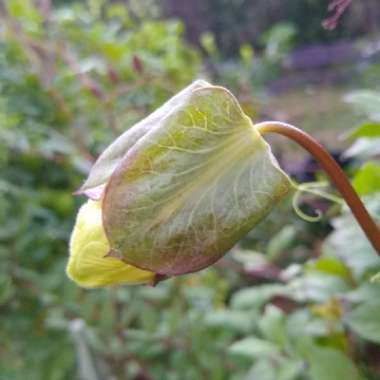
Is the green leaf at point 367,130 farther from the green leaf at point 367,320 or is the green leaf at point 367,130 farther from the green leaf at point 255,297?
the green leaf at point 255,297

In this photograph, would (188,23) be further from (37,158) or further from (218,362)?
(218,362)

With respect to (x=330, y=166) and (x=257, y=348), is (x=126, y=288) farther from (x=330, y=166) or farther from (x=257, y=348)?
(x=330, y=166)

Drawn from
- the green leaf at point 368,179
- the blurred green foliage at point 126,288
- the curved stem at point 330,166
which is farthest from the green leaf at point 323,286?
the curved stem at point 330,166

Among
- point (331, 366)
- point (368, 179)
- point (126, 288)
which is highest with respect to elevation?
point (368, 179)

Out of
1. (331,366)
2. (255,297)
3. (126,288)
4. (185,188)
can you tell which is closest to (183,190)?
(185,188)

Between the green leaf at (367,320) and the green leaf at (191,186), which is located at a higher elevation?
the green leaf at (191,186)

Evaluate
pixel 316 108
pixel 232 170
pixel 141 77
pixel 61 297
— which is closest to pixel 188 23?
pixel 316 108
